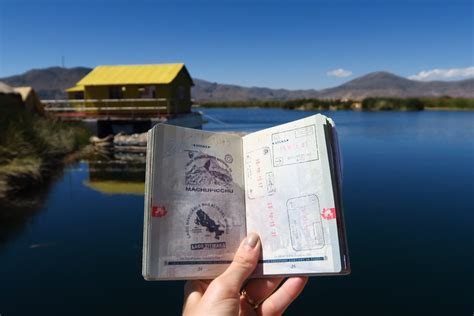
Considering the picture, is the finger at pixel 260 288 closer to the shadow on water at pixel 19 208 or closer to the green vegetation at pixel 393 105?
the shadow on water at pixel 19 208

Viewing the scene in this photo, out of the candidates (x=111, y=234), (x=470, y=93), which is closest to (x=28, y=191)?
(x=111, y=234)

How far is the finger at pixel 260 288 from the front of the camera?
147 cm

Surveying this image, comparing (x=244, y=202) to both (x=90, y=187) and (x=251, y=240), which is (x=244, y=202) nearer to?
(x=251, y=240)

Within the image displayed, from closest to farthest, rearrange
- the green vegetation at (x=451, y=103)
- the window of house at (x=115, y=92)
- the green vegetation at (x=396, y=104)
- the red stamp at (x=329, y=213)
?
1. the red stamp at (x=329, y=213)
2. the window of house at (x=115, y=92)
3. the green vegetation at (x=451, y=103)
4. the green vegetation at (x=396, y=104)

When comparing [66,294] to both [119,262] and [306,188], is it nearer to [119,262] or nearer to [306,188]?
[119,262]

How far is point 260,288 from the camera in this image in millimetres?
1497

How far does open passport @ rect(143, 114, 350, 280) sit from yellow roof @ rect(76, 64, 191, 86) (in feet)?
57.2

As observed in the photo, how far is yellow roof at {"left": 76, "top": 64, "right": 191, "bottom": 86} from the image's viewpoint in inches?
736

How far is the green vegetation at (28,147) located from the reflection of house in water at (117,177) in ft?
4.27

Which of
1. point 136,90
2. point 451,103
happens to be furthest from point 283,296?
point 451,103

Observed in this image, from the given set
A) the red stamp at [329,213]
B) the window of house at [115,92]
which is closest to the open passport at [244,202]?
the red stamp at [329,213]

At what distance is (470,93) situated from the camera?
137375mm

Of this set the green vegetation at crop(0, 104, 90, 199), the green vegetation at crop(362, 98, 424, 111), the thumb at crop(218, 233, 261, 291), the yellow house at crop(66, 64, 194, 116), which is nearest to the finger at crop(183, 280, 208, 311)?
the thumb at crop(218, 233, 261, 291)

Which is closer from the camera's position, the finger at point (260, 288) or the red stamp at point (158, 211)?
the red stamp at point (158, 211)
